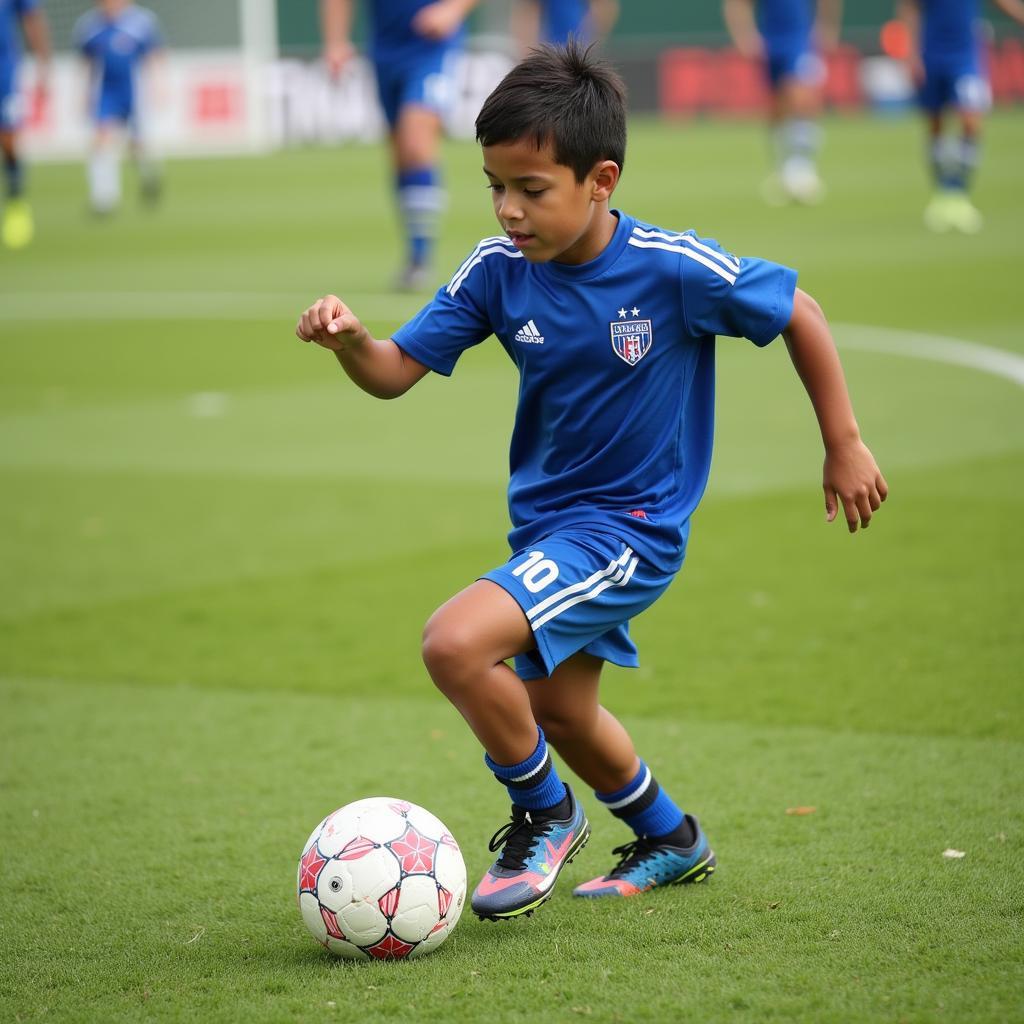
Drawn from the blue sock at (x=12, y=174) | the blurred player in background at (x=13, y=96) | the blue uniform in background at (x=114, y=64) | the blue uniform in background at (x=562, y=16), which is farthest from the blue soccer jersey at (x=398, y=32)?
the blue uniform in background at (x=114, y=64)

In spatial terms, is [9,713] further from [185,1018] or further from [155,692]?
[185,1018]

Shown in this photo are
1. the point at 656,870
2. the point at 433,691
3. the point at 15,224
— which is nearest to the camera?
the point at 656,870

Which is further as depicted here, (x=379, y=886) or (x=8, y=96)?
(x=8, y=96)

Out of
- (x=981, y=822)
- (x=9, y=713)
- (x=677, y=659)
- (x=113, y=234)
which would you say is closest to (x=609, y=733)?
(x=981, y=822)

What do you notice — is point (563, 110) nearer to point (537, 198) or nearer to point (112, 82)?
point (537, 198)

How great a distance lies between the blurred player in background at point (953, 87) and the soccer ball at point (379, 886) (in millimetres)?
13150

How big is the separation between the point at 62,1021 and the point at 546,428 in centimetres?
146

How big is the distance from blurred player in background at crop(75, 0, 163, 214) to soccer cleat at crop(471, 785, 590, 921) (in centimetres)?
1780

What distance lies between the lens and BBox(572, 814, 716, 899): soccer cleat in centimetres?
355

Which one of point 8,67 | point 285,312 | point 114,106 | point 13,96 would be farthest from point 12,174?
point 285,312

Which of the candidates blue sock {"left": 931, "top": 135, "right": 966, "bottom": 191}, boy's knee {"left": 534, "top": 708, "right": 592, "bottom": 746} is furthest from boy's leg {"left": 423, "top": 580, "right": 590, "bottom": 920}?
blue sock {"left": 931, "top": 135, "right": 966, "bottom": 191}

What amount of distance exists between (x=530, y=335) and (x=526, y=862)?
106 centimetres

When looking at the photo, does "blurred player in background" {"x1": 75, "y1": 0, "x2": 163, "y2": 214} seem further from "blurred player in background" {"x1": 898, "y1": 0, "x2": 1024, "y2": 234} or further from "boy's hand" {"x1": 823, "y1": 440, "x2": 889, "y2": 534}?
"boy's hand" {"x1": 823, "y1": 440, "x2": 889, "y2": 534}

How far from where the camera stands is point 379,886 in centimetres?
312
